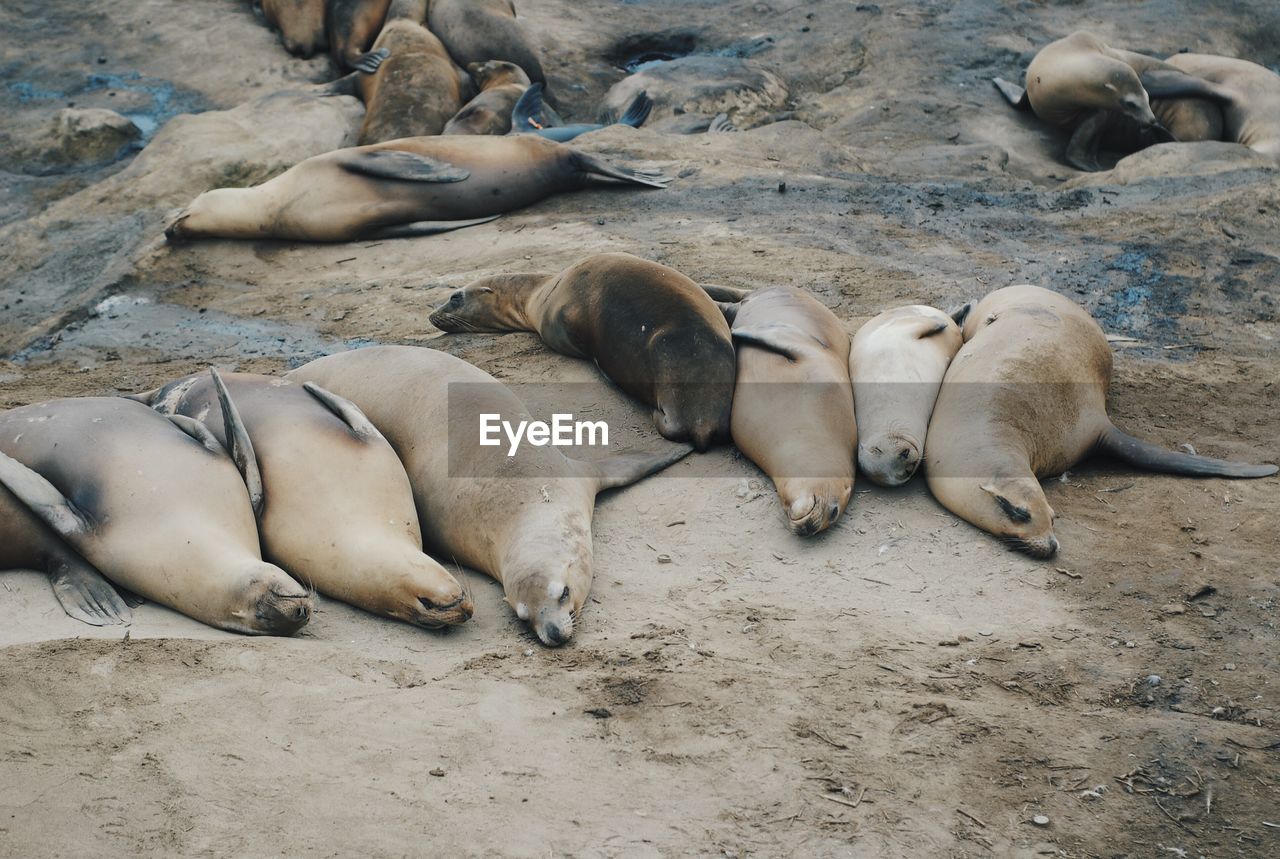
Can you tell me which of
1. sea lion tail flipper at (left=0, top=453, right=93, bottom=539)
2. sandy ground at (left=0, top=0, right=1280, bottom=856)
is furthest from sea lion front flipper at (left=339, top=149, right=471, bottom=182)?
sea lion tail flipper at (left=0, top=453, right=93, bottom=539)

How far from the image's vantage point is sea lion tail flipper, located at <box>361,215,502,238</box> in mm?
7996

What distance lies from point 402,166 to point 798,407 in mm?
4036

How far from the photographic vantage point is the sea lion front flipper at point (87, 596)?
12.5ft

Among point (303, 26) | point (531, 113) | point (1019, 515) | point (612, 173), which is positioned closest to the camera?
point (1019, 515)

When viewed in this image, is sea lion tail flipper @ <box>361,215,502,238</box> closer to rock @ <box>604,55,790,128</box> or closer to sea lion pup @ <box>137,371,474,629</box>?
rock @ <box>604,55,790,128</box>

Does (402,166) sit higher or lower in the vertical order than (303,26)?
higher

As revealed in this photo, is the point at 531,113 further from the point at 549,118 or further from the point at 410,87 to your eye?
the point at 410,87

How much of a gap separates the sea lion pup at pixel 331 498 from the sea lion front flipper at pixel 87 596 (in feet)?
1.63

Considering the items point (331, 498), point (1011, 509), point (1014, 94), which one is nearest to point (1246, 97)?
point (1014, 94)

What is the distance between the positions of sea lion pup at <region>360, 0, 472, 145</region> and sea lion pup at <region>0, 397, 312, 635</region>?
5835 mm

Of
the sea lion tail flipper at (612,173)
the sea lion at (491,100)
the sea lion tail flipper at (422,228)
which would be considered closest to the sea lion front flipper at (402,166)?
the sea lion tail flipper at (422,228)

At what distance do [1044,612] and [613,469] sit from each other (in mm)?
1693

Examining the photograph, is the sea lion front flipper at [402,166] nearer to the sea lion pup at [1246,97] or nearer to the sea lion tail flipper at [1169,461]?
the sea lion tail flipper at [1169,461]

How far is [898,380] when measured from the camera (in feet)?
17.2
